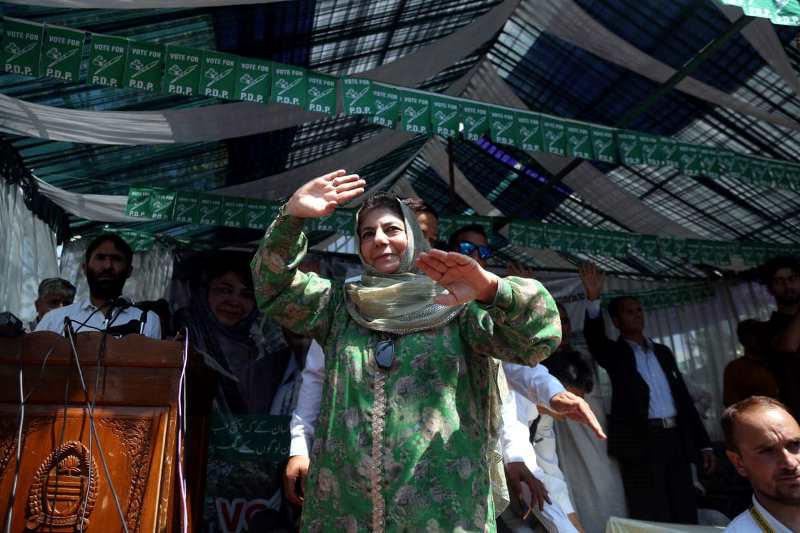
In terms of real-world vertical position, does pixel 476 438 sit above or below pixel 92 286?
below

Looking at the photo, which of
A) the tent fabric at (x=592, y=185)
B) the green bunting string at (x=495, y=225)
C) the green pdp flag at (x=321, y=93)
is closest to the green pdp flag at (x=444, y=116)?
the green pdp flag at (x=321, y=93)

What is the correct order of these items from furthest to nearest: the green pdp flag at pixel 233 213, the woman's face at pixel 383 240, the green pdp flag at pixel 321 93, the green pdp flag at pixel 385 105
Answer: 1. the green pdp flag at pixel 233 213
2. the green pdp flag at pixel 385 105
3. the green pdp flag at pixel 321 93
4. the woman's face at pixel 383 240

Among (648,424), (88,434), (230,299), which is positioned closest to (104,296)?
(88,434)

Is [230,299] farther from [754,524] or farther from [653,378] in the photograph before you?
[754,524]

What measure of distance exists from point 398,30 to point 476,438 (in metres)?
5.81

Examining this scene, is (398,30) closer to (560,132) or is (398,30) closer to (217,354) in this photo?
(560,132)

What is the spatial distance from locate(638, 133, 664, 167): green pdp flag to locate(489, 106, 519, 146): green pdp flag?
4.31 feet

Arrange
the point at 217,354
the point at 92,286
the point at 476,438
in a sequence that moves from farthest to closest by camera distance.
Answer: the point at 217,354
the point at 92,286
the point at 476,438

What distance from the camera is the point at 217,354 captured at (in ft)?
14.8

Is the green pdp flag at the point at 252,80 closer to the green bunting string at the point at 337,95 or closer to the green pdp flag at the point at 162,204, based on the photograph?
the green bunting string at the point at 337,95

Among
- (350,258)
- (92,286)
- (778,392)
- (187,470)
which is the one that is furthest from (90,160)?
(778,392)

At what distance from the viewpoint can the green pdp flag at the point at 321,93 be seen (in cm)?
477

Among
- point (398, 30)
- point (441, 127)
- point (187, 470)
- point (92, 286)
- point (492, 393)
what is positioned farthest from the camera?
point (398, 30)

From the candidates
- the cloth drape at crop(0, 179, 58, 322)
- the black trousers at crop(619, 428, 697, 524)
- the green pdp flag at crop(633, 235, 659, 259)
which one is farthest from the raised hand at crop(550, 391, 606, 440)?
the green pdp flag at crop(633, 235, 659, 259)
